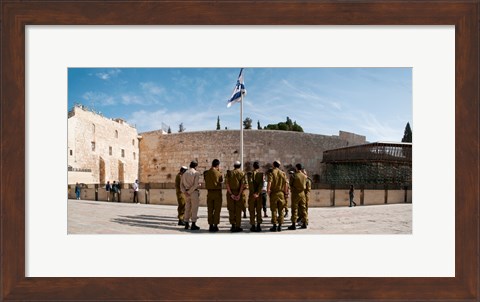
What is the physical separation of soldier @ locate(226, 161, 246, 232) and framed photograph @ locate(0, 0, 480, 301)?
2.30m

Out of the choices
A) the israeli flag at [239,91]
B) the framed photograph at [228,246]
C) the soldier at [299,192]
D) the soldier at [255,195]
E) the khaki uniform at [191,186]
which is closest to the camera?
the framed photograph at [228,246]

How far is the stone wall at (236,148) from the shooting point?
30.2 meters

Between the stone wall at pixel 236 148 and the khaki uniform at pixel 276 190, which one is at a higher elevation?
the stone wall at pixel 236 148

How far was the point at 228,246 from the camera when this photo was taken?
16.0 ft

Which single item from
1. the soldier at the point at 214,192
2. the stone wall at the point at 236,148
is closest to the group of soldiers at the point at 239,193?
the soldier at the point at 214,192

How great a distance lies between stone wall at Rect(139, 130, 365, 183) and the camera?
98.9 feet

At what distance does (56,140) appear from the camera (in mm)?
4672

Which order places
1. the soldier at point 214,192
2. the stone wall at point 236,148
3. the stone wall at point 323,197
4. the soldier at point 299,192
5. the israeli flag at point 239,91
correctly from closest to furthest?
the soldier at point 214,192
the soldier at point 299,192
the israeli flag at point 239,91
the stone wall at point 323,197
the stone wall at point 236,148

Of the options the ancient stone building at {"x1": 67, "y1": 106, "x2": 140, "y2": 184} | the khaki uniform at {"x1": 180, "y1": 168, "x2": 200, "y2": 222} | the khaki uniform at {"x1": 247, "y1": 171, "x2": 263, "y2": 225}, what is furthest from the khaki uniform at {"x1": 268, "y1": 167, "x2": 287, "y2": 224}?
the ancient stone building at {"x1": 67, "y1": 106, "x2": 140, "y2": 184}

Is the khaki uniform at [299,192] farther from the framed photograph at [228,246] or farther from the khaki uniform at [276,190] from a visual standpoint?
the framed photograph at [228,246]

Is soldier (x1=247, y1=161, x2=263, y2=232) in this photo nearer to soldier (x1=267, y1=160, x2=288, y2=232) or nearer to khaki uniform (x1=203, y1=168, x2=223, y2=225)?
soldier (x1=267, y1=160, x2=288, y2=232)

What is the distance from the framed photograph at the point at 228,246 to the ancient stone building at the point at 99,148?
20904 mm

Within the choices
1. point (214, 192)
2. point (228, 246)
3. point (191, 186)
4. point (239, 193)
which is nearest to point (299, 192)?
point (239, 193)
